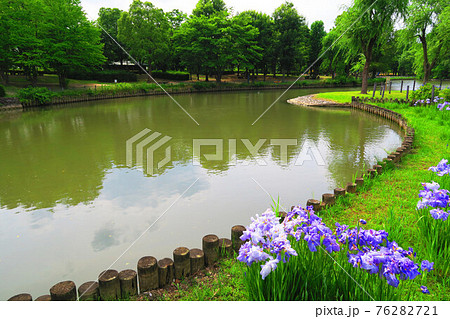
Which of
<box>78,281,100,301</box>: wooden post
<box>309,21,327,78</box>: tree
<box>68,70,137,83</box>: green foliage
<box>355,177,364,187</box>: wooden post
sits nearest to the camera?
<box>78,281,100,301</box>: wooden post

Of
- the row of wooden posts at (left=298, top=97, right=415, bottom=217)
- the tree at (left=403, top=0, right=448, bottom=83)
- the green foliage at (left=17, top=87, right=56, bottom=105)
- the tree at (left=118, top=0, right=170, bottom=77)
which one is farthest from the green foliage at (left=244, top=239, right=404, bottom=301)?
the tree at (left=118, top=0, right=170, bottom=77)

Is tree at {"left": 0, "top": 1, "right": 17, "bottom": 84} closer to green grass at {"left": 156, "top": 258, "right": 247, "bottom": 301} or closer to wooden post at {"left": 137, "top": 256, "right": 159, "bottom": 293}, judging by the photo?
wooden post at {"left": 137, "top": 256, "right": 159, "bottom": 293}

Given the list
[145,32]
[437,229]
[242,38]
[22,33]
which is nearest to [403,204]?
[437,229]

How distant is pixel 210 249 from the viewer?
130 inches

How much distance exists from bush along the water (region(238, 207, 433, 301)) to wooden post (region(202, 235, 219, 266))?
37.2 inches

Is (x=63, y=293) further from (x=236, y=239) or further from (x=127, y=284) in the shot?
(x=236, y=239)

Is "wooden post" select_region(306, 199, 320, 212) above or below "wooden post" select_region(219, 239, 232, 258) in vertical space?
above

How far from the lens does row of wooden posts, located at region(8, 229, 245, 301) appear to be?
2650 mm

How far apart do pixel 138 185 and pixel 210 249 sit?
3700mm

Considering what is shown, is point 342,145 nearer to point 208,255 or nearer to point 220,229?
point 220,229

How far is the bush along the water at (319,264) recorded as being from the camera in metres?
1.93

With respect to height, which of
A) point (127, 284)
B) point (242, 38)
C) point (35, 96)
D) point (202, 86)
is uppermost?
point (242, 38)

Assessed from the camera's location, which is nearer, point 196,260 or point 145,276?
point 145,276

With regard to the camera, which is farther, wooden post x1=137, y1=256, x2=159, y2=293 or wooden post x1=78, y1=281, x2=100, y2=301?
wooden post x1=137, y1=256, x2=159, y2=293
